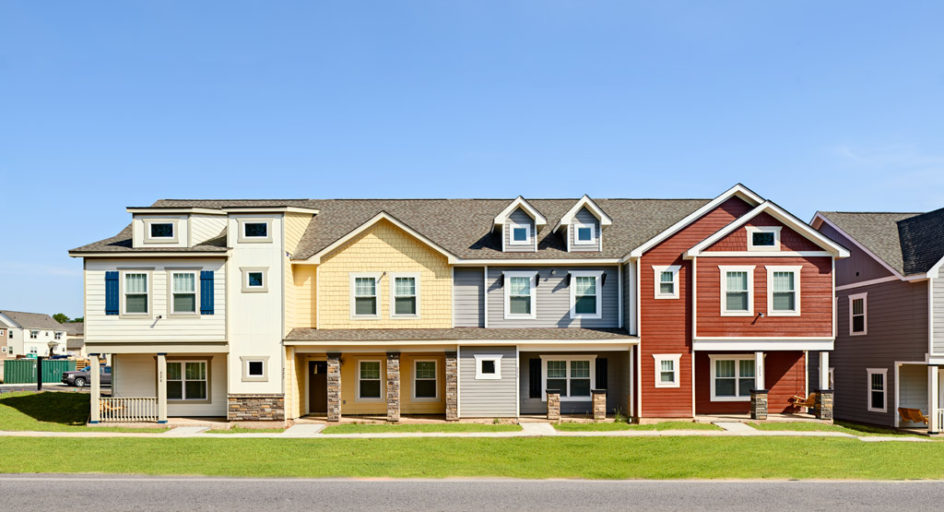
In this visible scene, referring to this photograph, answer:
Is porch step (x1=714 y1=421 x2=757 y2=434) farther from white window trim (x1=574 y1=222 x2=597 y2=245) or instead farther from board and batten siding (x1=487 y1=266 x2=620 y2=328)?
white window trim (x1=574 y1=222 x2=597 y2=245)

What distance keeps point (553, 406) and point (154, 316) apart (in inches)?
562

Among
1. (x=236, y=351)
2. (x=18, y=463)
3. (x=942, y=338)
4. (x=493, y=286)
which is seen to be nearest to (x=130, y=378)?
(x=236, y=351)

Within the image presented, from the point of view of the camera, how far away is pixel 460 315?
93.4ft

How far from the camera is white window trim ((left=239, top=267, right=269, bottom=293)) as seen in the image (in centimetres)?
2662

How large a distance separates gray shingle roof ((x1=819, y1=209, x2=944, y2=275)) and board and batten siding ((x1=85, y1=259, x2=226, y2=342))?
2416cm

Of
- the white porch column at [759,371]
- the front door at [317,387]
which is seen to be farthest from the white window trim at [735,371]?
the front door at [317,387]

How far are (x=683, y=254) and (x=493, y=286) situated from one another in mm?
6979

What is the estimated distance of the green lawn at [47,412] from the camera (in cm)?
2542

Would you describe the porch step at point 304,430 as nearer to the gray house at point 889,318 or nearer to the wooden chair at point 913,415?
the wooden chair at point 913,415

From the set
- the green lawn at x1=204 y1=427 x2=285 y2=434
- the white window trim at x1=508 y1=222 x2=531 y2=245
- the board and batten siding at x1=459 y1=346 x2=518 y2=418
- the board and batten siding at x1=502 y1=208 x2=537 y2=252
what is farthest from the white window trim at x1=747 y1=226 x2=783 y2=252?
the green lawn at x1=204 y1=427 x2=285 y2=434

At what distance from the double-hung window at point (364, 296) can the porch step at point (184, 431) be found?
6595mm

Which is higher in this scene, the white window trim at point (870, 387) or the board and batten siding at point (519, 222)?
the board and batten siding at point (519, 222)

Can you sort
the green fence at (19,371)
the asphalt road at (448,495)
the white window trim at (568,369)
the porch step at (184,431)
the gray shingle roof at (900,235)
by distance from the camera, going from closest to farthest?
the asphalt road at (448,495) → the porch step at (184,431) → the gray shingle roof at (900,235) → the white window trim at (568,369) → the green fence at (19,371)

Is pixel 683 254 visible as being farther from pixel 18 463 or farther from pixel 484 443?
pixel 18 463
